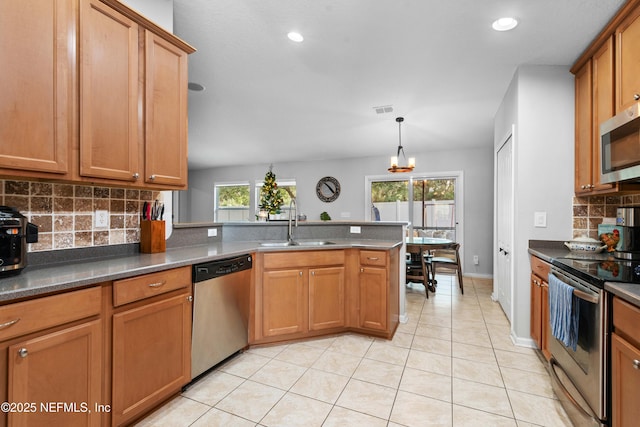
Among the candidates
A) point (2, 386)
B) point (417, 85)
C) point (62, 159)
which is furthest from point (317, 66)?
point (2, 386)

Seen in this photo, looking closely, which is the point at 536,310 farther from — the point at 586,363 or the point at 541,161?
the point at 541,161

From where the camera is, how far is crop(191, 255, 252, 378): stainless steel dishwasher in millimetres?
1912

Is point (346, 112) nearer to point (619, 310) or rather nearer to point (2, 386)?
point (619, 310)

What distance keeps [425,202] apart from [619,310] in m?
4.85

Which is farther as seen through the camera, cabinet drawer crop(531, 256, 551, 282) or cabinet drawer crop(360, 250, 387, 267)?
cabinet drawer crop(360, 250, 387, 267)

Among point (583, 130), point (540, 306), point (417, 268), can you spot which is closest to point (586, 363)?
point (540, 306)

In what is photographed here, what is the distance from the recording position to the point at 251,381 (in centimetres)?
201

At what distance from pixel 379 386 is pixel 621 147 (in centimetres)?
220

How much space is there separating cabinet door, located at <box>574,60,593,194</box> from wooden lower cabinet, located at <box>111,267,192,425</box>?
3.11 m

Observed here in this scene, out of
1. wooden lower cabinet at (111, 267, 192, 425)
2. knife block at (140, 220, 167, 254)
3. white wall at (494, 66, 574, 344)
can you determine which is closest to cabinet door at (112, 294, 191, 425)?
wooden lower cabinet at (111, 267, 192, 425)

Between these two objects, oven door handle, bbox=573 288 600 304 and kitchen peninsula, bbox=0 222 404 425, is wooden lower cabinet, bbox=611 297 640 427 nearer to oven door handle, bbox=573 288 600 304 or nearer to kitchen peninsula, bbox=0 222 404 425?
oven door handle, bbox=573 288 600 304

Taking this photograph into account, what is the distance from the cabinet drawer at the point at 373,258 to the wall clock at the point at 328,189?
13.8 ft

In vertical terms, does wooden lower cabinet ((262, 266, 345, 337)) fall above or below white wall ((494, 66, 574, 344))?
below

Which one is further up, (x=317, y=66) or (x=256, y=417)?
(x=317, y=66)
